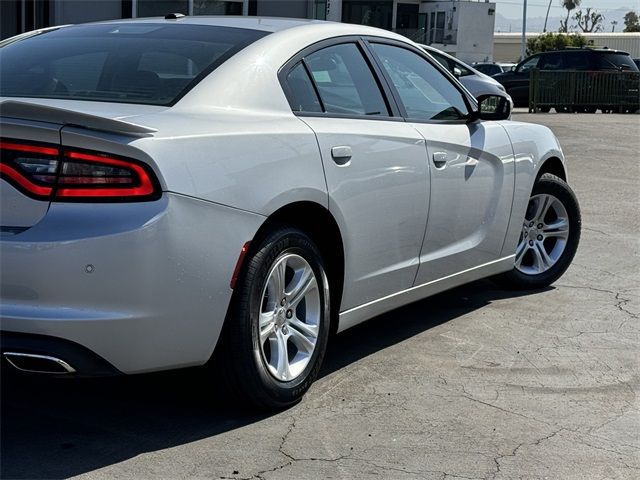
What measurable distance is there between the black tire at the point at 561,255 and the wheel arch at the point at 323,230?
2273 mm

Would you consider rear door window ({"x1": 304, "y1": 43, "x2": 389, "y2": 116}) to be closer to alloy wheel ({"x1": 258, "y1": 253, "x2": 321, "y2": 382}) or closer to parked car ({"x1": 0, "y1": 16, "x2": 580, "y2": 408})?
parked car ({"x1": 0, "y1": 16, "x2": 580, "y2": 408})

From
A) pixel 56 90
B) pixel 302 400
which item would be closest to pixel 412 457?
pixel 302 400

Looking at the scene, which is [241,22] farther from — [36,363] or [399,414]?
[36,363]

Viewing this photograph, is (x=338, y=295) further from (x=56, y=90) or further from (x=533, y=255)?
(x=533, y=255)

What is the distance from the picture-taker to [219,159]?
13.4 feet

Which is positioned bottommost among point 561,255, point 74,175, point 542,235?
point 561,255

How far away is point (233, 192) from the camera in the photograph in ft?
13.5

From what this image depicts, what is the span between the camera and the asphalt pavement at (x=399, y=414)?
401cm

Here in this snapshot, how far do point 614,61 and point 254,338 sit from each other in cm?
2713

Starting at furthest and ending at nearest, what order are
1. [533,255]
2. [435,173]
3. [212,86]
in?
[533,255]
[435,173]
[212,86]

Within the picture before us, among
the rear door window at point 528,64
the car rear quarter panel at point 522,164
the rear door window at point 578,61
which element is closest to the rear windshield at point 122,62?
the car rear quarter panel at point 522,164

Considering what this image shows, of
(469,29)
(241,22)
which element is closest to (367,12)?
(469,29)

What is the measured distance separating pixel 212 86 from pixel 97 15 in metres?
15.9

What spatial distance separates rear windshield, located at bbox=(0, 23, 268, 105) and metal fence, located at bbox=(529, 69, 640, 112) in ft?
79.4
